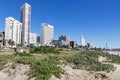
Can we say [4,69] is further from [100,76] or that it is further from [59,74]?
[100,76]

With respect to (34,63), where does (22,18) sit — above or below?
above

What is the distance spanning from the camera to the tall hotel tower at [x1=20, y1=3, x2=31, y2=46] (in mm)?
162750

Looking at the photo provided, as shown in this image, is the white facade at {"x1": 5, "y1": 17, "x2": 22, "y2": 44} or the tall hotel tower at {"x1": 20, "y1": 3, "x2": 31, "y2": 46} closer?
the white facade at {"x1": 5, "y1": 17, "x2": 22, "y2": 44}

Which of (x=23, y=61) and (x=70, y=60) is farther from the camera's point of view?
(x=70, y=60)

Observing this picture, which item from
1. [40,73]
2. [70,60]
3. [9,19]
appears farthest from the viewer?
[9,19]

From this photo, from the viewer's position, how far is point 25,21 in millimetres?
165000

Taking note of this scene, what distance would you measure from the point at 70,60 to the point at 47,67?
7983 millimetres

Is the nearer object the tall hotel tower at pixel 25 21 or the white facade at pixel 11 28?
the white facade at pixel 11 28

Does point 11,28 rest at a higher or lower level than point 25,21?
lower

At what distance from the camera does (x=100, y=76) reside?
16766 millimetres

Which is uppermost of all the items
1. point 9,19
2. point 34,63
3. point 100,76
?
point 9,19

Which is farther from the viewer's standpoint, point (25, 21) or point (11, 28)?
point (25, 21)

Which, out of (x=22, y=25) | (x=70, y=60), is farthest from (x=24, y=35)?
(x=70, y=60)

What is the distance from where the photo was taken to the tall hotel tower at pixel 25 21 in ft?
534
